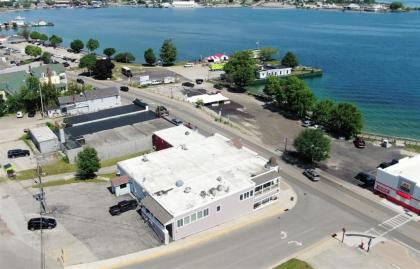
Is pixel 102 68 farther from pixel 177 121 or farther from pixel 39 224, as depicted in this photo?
pixel 39 224

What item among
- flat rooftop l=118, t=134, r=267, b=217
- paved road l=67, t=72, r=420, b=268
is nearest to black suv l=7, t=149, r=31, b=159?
flat rooftop l=118, t=134, r=267, b=217

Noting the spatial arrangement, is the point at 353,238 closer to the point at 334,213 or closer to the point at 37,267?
the point at 334,213

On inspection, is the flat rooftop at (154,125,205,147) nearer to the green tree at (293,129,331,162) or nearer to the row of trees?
the green tree at (293,129,331,162)

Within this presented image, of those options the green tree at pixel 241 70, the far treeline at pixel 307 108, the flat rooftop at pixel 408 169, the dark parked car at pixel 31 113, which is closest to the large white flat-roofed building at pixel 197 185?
the far treeline at pixel 307 108

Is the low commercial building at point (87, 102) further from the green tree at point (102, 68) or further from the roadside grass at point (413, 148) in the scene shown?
the roadside grass at point (413, 148)

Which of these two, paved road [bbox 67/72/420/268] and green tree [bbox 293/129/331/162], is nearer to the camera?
paved road [bbox 67/72/420/268]

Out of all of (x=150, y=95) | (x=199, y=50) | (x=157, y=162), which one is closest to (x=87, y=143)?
(x=157, y=162)
